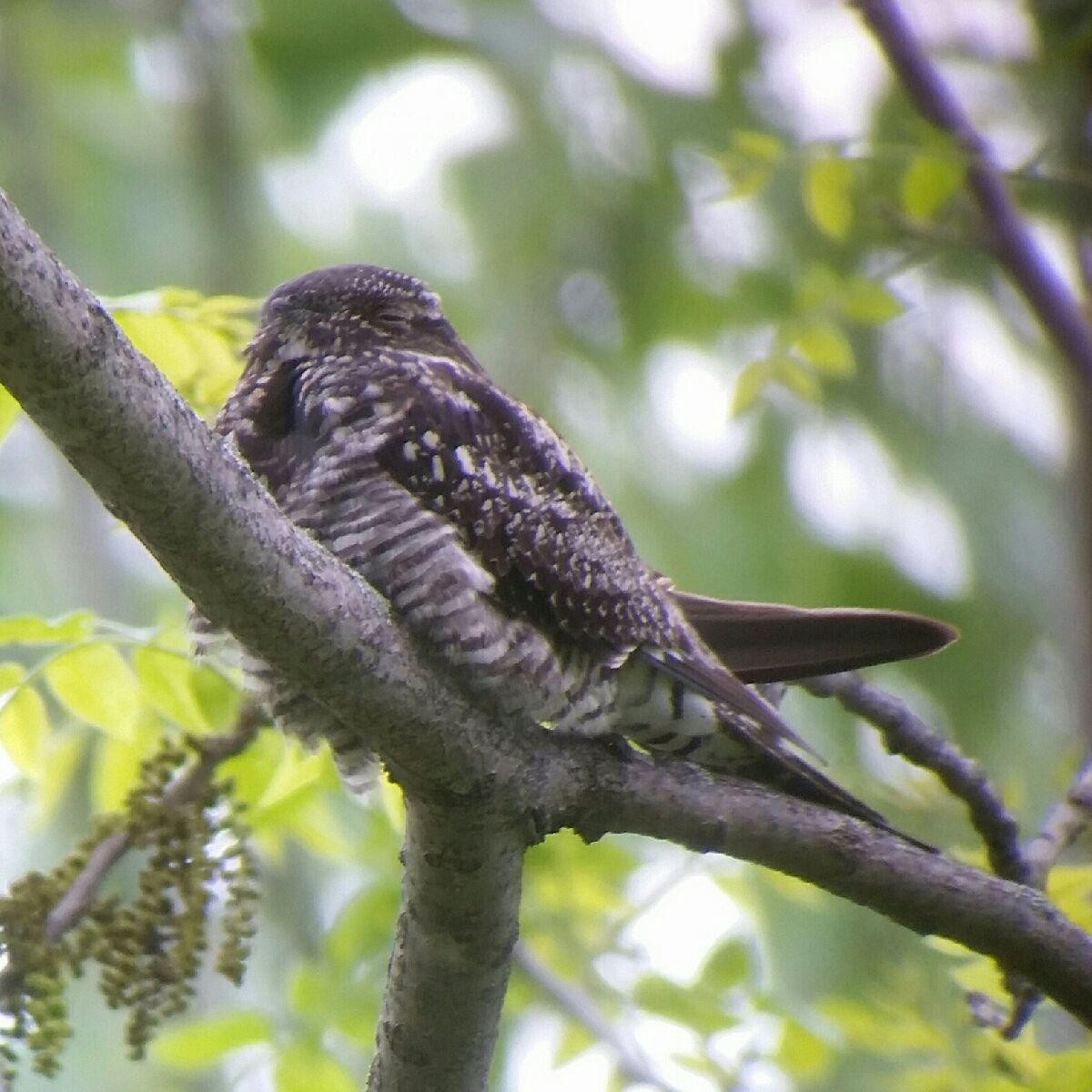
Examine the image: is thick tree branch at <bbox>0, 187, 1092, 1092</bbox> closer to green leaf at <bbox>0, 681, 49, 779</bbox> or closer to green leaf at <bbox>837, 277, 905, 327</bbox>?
green leaf at <bbox>0, 681, 49, 779</bbox>

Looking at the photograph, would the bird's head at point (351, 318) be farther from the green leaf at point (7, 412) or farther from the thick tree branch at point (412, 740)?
the thick tree branch at point (412, 740)

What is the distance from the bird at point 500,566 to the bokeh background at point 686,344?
380 millimetres

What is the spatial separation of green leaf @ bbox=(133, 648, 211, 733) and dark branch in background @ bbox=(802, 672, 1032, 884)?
91 cm

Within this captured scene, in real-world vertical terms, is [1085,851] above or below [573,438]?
below

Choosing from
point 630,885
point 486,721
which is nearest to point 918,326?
point 630,885

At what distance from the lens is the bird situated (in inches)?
79.2

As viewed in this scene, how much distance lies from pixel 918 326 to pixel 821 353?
4.44ft

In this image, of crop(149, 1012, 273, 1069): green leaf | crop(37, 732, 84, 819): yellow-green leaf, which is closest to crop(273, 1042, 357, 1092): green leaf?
crop(149, 1012, 273, 1069): green leaf

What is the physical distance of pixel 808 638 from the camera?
88.1 inches

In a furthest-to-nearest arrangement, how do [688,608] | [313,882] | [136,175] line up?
[136,175]
[313,882]
[688,608]

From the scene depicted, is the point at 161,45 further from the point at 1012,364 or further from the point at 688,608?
the point at 688,608

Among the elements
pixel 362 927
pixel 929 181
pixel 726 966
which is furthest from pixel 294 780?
pixel 929 181

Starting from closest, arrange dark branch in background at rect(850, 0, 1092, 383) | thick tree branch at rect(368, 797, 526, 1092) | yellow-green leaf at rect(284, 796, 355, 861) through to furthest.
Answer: thick tree branch at rect(368, 797, 526, 1092) < yellow-green leaf at rect(284, 796, 355, 861) < dark branch in background at rect(850, 0, 1092, 383)

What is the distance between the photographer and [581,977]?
278 centimetres
